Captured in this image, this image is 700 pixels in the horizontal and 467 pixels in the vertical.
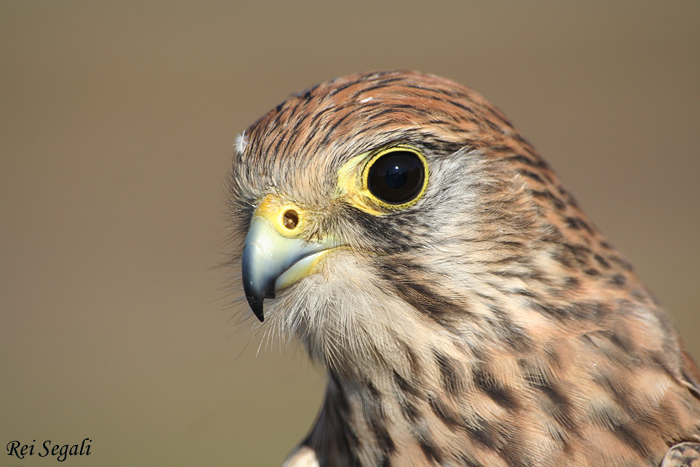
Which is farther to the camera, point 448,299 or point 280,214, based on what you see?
point 280,214

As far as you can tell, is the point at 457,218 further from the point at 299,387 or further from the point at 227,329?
the point at 227,329

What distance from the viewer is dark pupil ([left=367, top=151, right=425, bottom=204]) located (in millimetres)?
2217

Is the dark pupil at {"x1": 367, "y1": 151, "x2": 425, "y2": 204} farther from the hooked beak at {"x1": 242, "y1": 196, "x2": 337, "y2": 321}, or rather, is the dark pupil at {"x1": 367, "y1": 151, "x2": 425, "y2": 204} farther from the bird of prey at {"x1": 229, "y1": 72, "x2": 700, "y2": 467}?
the hooked beak at {"x1": 242, "y1": 196, "x2": 337, "y2": 321}

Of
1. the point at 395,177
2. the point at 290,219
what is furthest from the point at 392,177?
the point at 290,219

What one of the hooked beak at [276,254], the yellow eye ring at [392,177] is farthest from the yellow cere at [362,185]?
the hooked beak at [276,254]

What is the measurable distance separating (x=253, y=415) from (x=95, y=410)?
229 centimetres

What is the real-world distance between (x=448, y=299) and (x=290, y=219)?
24.1 inches

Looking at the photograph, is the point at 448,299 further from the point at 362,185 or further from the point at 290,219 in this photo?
the point at 290,219

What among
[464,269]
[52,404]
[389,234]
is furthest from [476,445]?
[52,404]

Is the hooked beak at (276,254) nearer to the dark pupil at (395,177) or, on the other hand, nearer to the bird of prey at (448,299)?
the bird of prey at (448,299)

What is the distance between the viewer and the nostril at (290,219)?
90.0 inches

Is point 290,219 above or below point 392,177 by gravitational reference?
below

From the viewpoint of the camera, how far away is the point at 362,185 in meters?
2.24

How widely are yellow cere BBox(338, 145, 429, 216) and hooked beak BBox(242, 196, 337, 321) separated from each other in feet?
0.54
